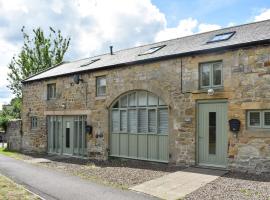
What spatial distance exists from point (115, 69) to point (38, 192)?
819cm

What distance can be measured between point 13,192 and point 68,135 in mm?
10610

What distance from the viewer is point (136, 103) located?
1566 cm

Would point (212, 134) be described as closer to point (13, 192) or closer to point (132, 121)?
point (132, 121)

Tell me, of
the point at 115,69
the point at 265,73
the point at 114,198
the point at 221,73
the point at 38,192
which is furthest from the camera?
the point at 115,69

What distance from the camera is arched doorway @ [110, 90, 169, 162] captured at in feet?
47.7

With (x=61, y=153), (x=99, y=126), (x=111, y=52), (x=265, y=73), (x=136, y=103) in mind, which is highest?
(x=111, y=52)

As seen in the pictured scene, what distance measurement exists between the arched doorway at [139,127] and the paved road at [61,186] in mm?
3772

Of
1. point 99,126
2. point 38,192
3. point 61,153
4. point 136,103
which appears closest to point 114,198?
point 38,192

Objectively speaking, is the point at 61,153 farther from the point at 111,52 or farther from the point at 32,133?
the point at 111,52

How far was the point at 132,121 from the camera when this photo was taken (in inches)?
625

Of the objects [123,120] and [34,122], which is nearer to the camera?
[123,120]

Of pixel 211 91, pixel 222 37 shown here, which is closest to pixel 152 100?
pixel 211 91

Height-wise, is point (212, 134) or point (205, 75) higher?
point (205, 75)

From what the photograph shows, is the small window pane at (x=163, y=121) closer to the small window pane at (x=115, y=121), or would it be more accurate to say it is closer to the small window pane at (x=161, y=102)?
the small window pane at (x=161, y=102)
